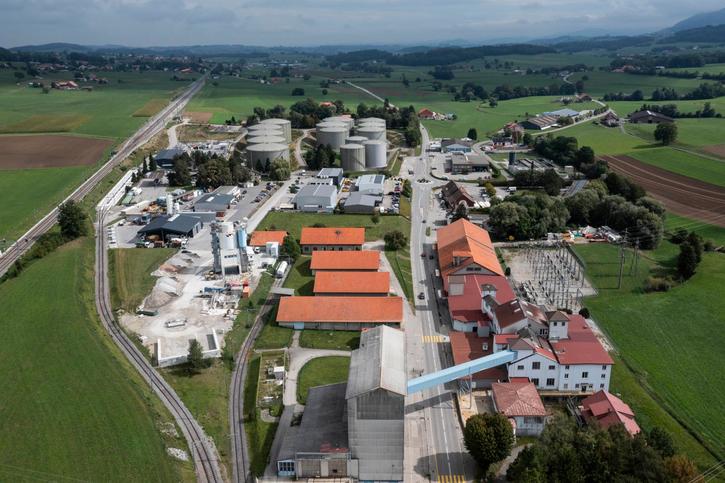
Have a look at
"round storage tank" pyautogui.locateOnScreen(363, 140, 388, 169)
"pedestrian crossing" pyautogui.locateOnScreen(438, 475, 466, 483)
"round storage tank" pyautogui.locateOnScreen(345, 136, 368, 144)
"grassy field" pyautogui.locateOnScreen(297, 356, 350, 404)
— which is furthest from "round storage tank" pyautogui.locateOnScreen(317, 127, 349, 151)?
"pedestrian crossing" pyautogui.locateOnScreen(438, 475, 466, 483)

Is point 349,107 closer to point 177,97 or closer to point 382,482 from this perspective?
point 177,97

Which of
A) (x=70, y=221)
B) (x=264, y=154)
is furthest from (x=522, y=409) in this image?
(x=264, y=154)

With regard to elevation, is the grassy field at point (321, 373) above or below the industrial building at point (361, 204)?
below

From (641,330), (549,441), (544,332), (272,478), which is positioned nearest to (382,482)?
(272,478)

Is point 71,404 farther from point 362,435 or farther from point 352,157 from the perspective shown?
point 352,157

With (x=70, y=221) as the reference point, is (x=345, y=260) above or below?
below

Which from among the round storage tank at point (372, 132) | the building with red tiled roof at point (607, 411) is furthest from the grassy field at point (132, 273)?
the round storage tank at point (372, 132)

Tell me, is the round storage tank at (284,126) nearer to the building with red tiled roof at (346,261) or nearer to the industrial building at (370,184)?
the industrial building at (370,184)
